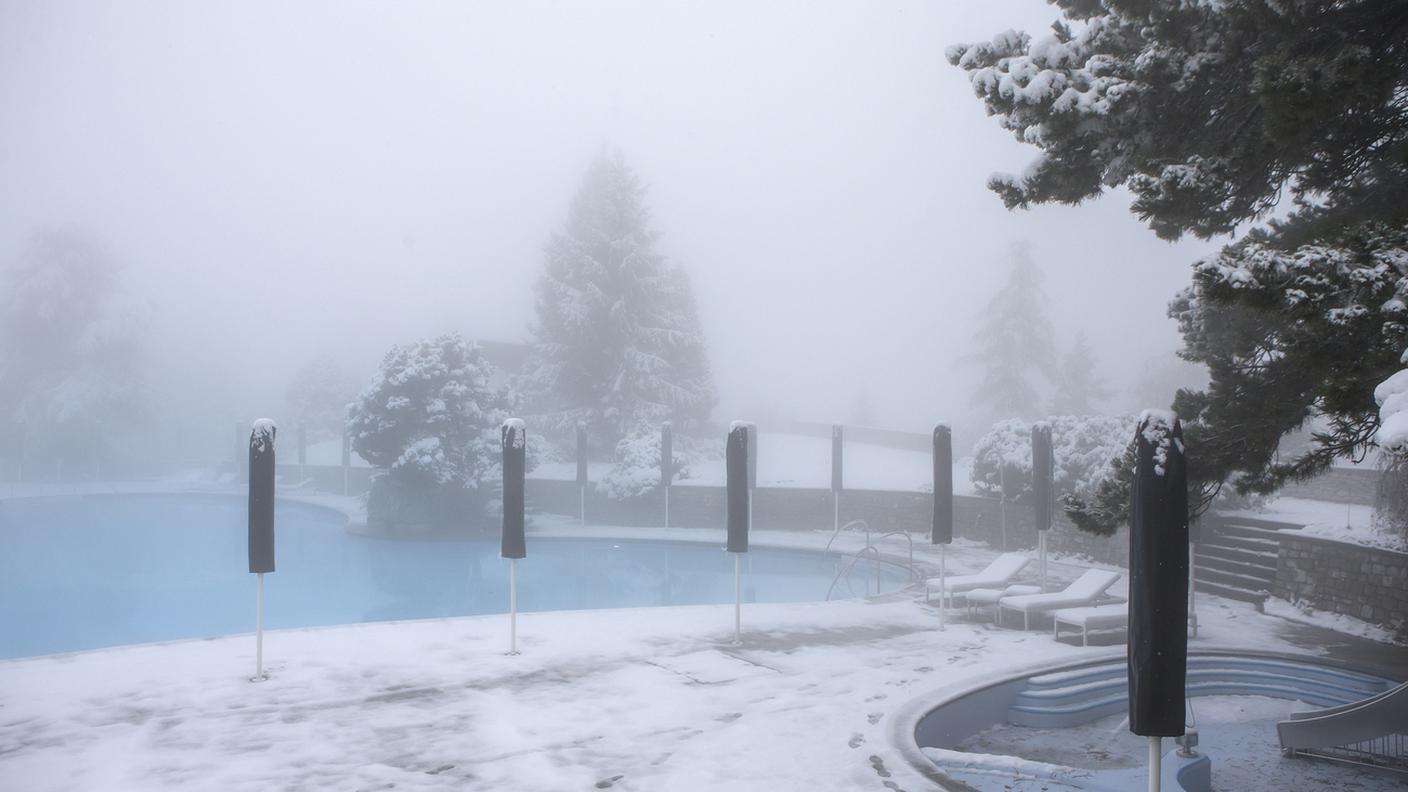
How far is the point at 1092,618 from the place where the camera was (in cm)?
1020

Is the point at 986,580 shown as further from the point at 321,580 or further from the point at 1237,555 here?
the point at 321,580

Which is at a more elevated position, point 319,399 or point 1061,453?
point 319,399

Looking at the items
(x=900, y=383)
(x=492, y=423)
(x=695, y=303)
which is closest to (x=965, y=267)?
(x=900, y=383)

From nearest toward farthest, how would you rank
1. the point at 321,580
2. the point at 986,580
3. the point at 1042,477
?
the point at 986,580, the point at 1042,477, the point at 321,580

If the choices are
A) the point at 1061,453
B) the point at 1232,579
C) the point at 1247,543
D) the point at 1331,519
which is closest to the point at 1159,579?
the point at 1232,579

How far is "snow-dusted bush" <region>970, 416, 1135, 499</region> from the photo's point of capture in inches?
713

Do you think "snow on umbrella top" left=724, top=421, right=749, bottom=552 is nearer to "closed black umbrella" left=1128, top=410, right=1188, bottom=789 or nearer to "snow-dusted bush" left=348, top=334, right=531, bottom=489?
"closed black umbrella" left=1128, top=410, right=1188, bottom=789

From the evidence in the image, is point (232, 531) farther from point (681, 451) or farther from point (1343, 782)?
point (1343, 782)

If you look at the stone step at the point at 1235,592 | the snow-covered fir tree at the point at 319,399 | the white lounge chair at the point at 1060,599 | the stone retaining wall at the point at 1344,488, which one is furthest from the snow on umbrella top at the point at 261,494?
the snow-covered fir tree at the point at 319,399

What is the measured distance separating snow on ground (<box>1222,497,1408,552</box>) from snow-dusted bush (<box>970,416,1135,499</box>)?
2.65 m

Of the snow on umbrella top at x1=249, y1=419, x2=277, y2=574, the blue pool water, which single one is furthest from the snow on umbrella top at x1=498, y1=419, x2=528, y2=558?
the blue pool water

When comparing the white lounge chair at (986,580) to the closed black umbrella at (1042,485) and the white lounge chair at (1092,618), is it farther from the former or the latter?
the white lounge chair at (1092,618)

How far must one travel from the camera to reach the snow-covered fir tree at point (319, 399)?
4344cm

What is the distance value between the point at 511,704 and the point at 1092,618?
6.21 m
